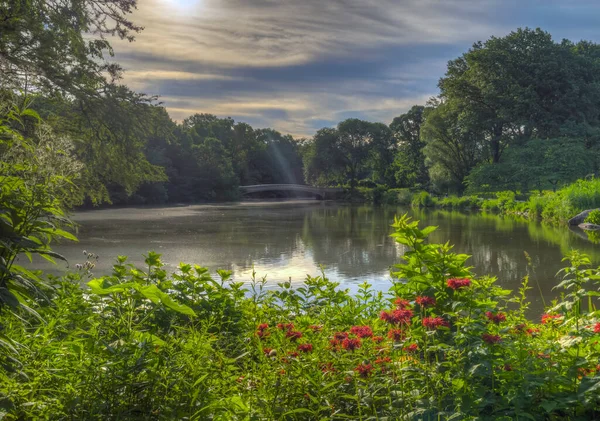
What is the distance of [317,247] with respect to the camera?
44.0 ft

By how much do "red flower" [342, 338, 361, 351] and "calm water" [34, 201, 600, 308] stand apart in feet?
16.9

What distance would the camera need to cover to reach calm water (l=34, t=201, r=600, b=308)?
9.42 m

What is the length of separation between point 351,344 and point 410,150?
56516 millimetres

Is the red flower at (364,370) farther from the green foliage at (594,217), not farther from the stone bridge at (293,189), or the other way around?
the stone bridge at (293,189)

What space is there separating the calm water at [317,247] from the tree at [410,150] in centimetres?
3433

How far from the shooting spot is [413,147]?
57469mm

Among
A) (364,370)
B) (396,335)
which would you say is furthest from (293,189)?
A: (364,370)

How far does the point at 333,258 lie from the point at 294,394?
9227 mm

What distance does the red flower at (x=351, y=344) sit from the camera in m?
2.20

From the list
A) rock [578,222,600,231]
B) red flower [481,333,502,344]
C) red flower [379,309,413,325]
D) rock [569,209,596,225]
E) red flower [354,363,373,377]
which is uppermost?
red flower [379,309,413,325]

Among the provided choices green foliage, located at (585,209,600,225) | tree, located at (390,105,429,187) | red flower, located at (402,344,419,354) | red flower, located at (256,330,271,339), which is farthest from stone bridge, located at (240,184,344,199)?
red flower, located at (402,344,419,354)

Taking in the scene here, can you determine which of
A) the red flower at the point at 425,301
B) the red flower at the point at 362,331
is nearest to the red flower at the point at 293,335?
the red flower at the point at 362,331

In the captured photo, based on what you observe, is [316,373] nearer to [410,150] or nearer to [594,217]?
[594,217]

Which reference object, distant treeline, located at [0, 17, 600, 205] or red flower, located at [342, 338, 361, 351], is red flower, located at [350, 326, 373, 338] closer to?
red flower, located at [342, 338, 361, 351]
